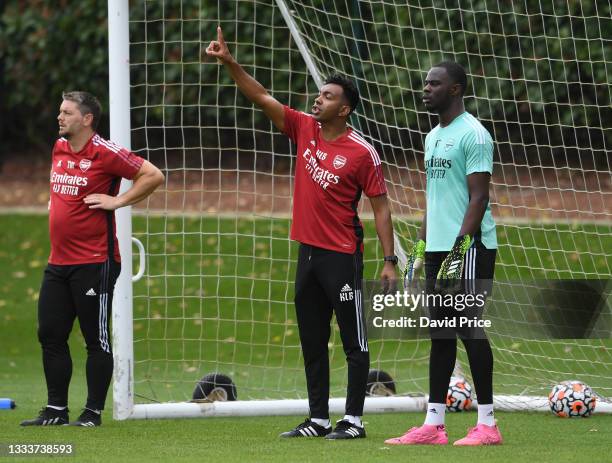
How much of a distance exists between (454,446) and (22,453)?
84.9 inches

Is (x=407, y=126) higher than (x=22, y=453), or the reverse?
(x=407, y=126)

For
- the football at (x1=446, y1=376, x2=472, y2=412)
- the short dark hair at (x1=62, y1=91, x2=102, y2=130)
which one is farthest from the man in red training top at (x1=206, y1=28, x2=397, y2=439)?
the football at (x1=446, y1=376, x2=472, y2=412)

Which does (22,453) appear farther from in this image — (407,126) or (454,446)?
(407,126)

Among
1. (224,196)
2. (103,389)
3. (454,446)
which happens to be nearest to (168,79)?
(224,196)

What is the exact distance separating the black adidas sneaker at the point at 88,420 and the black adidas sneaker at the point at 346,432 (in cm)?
147

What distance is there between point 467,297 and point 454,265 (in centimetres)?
23

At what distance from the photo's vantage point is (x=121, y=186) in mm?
7785

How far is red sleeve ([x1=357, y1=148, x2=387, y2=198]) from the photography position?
21.7 feet

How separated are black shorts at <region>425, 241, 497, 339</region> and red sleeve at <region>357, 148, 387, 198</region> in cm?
51

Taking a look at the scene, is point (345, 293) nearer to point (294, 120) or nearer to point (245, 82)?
point (294, 120)

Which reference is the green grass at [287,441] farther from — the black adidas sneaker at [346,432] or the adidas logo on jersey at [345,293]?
the adidas logo on jersey at [345,293]

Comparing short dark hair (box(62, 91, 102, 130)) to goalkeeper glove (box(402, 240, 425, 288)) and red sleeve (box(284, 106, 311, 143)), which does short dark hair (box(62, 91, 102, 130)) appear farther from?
goalkeeper glove (box(402, 240, 425, 288))

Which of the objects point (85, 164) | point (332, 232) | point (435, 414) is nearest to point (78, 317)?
point (85, 164)

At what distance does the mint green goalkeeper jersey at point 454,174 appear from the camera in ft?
20.6
